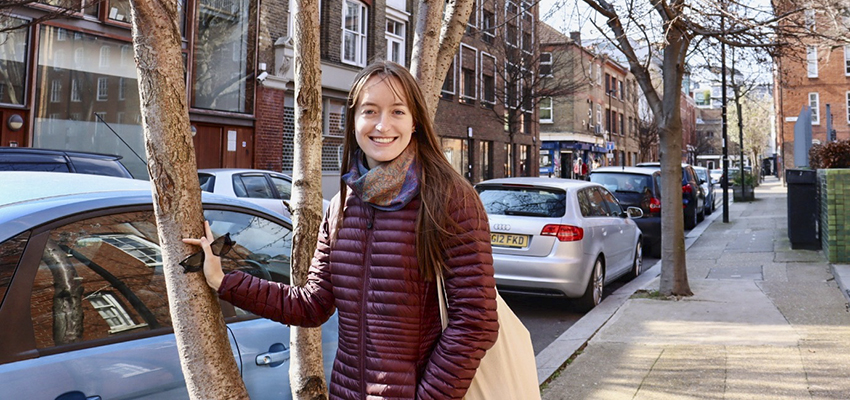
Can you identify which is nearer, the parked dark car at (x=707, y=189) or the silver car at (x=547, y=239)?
the silver car at (x=547, y=239)

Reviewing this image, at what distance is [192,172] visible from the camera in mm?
2000

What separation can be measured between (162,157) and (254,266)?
137 cm

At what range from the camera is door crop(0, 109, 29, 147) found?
12.7 meters

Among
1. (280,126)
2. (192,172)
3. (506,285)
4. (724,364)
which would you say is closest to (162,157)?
(192,172)

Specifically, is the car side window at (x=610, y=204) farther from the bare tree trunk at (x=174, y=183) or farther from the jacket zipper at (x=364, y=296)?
the bare tree trunk at (x=174, y=183)

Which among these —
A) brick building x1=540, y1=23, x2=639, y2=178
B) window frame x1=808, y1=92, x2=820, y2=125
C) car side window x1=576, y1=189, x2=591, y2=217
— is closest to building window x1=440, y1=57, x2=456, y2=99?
brick building x1=540, y1=23, x2=639, y2=178

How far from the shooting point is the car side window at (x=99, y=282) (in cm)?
228

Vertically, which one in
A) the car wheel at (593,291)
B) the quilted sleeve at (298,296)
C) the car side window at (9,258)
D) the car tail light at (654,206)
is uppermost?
the car tail light at (654,206)

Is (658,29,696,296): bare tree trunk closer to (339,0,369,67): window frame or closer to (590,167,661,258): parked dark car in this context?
(590,167,661,258): parked dark car

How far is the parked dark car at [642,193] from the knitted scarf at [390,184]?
36.3 feet

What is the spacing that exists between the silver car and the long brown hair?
5345 millimetres

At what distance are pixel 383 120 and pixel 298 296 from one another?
0.64 m

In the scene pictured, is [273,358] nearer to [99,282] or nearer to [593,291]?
[99,282]

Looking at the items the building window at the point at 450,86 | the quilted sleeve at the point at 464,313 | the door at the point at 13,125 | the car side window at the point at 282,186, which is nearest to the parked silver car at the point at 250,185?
the car side window at the point at 282,186
